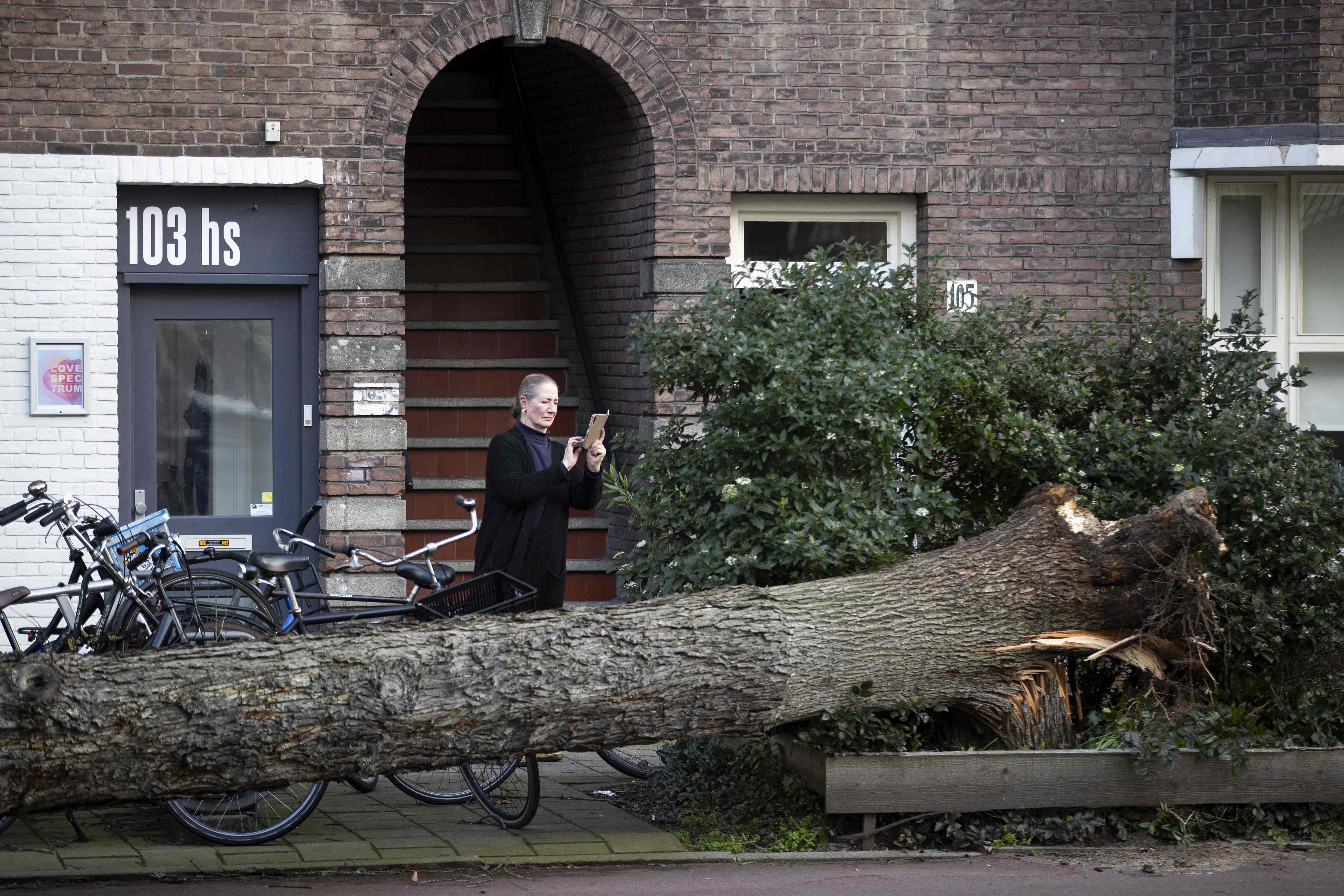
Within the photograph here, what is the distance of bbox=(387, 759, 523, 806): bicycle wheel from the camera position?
6750 mm

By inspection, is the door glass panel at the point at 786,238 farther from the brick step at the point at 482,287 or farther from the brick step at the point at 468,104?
the brick step at the point at 468,104

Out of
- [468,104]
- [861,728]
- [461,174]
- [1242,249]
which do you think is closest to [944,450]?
[861,728]

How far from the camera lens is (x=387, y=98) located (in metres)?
9.94

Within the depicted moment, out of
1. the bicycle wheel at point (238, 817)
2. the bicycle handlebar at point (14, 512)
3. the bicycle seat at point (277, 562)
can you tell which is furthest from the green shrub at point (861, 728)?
the bicycle handlebar at point (14, 512)

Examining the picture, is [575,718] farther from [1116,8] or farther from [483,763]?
[1116,8]

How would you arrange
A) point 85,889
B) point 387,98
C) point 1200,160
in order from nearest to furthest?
point 85,889 < point 387,98 < point 1200,160

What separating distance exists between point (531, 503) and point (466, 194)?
205 inches

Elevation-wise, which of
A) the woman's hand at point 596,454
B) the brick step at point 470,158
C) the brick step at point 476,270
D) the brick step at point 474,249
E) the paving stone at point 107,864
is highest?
the brick step at point 470,158

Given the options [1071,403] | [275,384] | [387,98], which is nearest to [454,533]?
[275,384]

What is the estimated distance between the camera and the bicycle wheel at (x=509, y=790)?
6.55 metres

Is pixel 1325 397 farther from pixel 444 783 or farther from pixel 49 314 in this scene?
pixel 49 314

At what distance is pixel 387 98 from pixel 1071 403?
4.94 m

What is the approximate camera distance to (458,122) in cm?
1220

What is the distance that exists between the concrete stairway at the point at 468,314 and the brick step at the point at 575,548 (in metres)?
0.01
